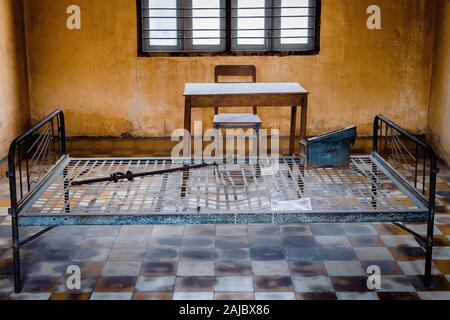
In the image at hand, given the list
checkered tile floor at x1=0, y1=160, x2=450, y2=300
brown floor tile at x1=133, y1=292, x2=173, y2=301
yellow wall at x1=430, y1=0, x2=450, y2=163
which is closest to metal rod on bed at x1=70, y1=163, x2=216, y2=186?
checkered tile floor at x1=0, y1=160, x2=450, y2=300

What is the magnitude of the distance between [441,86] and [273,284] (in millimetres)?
4233

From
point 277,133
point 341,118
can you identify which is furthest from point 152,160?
point 341,118

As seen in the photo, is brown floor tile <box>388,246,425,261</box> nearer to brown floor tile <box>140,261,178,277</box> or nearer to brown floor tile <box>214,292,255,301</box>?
brown floor tile <box>214,292,255,301</box>

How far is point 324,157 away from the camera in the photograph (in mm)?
5059

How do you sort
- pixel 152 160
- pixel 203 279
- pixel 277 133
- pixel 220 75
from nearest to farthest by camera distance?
pixel 203 279, pixel 152 160, pixel 220 75, pixel 277 133

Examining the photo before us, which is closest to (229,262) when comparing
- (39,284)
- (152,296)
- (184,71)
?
(152,296)

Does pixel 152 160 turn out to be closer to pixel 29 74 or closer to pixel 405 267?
pixel 405 267

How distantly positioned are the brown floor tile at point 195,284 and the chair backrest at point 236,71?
3.55m

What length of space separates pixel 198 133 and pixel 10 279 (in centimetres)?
395

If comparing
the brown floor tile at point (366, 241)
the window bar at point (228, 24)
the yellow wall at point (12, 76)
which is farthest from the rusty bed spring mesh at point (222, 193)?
the window bar at point (228, 24)

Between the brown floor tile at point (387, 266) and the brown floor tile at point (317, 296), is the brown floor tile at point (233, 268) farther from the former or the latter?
the brown floor tile at point (387, 266)

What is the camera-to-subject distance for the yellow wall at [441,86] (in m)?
7.20

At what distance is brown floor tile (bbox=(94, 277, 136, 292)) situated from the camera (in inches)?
164

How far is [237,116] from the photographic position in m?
6.95
